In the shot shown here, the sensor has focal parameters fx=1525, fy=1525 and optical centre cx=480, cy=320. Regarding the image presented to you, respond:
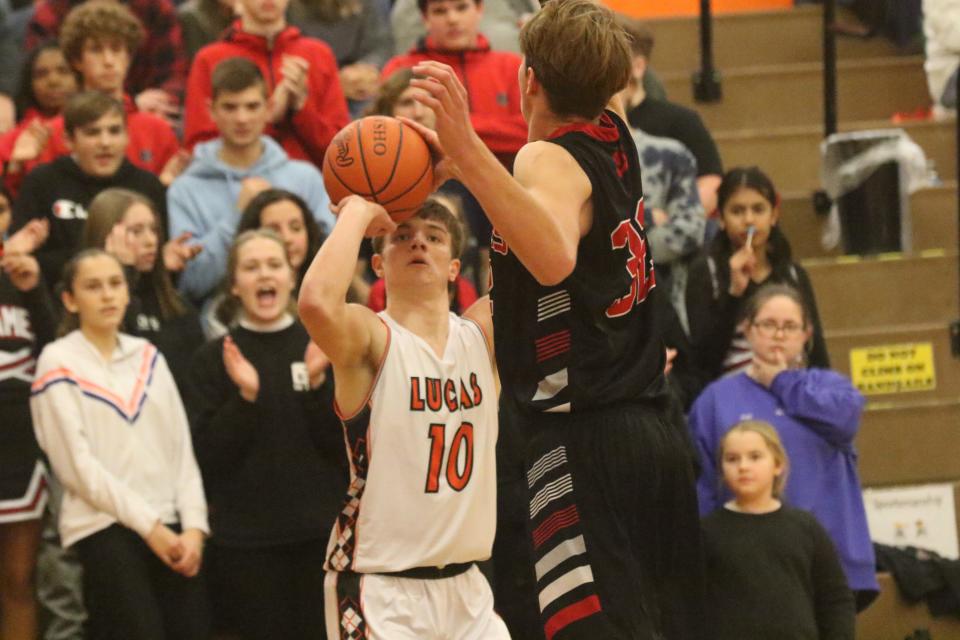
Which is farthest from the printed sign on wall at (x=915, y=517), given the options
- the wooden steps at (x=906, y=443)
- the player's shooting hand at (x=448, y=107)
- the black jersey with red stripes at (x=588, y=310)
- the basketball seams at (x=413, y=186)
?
the player's shooting hand at (x=448, y=107)

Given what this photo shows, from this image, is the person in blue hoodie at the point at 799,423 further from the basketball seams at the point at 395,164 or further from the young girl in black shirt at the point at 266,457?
the basketball seams at the point at 395,164

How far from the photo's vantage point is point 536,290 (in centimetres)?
380

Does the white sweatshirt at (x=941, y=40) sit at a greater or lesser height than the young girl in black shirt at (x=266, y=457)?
greater

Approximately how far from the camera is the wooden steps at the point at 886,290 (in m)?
7.99

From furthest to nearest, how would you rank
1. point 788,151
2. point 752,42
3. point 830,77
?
point 752,42 → point 788,151 → point 830,77

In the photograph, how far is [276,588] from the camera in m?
5.86

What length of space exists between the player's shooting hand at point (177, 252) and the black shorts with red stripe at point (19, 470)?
2.99 feet

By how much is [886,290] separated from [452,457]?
13.5 ft

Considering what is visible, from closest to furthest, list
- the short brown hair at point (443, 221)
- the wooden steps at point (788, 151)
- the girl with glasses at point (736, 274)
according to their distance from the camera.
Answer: the short brown hair at point (443, 221)
the girl with glasses at point (736, 274)
the wooden steps at point (788, 151)

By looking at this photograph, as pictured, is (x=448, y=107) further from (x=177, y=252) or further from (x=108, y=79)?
(x=108, y=79)

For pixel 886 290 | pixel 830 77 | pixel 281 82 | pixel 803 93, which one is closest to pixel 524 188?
pixel 281 82

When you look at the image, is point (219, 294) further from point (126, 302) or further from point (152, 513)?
point (152, 513)

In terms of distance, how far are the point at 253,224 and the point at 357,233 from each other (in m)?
2.80

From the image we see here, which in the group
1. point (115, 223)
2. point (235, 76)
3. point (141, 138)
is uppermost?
point (235, 76)
